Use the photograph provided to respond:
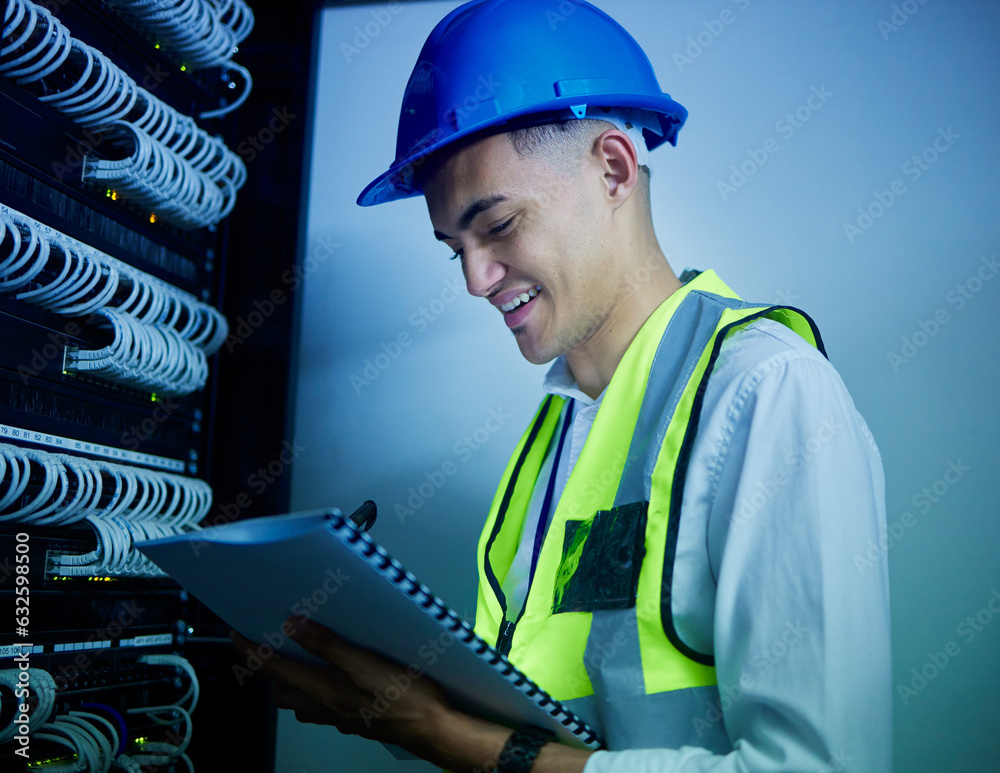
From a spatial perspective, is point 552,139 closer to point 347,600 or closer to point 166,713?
point 347,600

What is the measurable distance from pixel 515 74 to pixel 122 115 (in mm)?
804

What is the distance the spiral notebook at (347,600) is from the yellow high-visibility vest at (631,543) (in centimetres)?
9

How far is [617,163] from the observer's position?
1506 millimetres

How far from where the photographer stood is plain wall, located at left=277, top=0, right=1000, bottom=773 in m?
1.80

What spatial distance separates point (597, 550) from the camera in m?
1.25

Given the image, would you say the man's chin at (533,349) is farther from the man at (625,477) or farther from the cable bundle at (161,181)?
the cable bundle at (161,181)

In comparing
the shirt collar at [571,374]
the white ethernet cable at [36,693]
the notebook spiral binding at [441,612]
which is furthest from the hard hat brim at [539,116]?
the white ethernet cable at [36,693]

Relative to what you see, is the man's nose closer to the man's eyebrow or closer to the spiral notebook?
the man's eyebrow

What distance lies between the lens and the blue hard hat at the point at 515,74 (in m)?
1.44

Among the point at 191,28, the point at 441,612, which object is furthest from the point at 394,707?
the point at 191,28

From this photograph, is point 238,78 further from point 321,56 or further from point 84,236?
point 84,236

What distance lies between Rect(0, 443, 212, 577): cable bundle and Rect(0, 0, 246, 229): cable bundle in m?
0.57

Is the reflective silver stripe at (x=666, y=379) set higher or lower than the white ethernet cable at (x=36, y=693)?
higher

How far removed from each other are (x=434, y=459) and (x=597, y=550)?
94 centimetres
